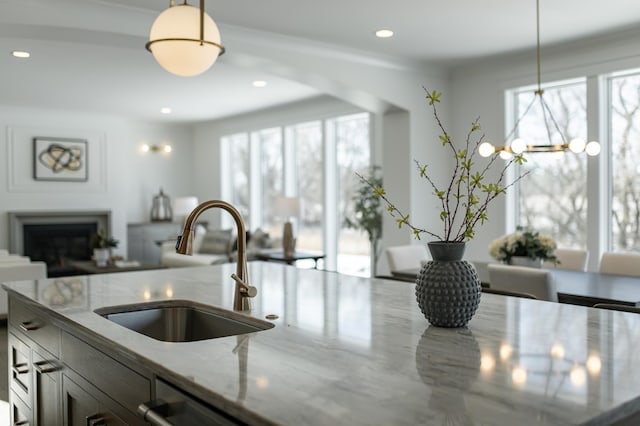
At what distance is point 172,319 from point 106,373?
1.84 feet

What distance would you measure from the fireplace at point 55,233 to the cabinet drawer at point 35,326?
624 centimetres

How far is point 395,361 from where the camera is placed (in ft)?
4.31

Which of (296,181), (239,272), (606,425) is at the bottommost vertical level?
(606,425)

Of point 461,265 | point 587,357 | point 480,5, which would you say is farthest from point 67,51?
point 587,357

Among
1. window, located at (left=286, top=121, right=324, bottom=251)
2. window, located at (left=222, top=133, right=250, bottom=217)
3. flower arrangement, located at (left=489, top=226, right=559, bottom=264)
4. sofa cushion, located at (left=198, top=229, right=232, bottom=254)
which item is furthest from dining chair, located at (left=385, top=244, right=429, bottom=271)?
window, located at (left=222, top=133, right=250, bottom=217)

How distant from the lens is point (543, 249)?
3.97m

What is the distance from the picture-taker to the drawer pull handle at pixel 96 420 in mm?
1610

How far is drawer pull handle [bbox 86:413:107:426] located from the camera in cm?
161

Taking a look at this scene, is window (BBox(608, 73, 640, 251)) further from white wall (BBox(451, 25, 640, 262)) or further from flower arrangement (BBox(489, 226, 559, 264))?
flower arrangement (BBox(489, 226, 559, 264))

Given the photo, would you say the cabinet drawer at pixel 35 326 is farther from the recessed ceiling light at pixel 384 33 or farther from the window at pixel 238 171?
the window at pixel 238 171

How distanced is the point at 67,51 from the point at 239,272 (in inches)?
170

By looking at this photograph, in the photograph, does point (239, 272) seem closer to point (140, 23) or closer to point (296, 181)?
point (140, 23)

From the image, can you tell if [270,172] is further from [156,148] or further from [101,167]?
[101,167]

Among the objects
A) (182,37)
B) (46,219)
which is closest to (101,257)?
(46,219)
